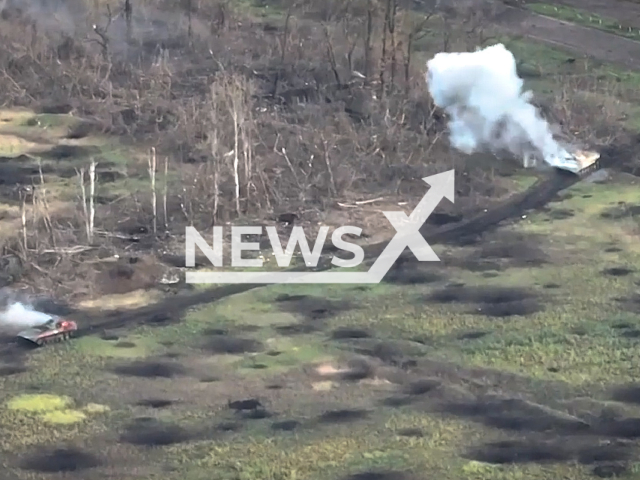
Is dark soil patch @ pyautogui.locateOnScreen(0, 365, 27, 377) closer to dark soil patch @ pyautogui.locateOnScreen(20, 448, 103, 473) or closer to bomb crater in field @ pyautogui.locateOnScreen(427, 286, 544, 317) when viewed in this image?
dark soil patch @ pyautogui.locateOnScreen(20, 448, 103, 473)

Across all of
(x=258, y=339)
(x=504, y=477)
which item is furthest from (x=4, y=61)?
(x=504, y=477)

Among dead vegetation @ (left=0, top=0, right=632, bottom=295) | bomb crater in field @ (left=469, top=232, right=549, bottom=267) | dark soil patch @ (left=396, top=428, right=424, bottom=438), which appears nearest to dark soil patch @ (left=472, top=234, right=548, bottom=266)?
bomb crater in field @ (left=469, top=232, right=549, bottom=267)

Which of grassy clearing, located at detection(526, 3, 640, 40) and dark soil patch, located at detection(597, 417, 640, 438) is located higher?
grassy clearing, located at detection(526, 3, 640, 40)

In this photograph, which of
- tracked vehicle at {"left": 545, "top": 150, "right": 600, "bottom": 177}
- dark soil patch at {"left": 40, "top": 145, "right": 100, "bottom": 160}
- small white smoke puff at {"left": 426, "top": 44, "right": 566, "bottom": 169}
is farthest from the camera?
small white smoke puff at {"left": 426, "top": 44, "right": 566, "bottom": 169}

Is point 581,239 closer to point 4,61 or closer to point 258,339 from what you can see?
point 258,339

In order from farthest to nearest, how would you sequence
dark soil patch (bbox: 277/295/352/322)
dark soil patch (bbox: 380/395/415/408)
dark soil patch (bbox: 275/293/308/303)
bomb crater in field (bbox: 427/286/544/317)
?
dark soil patch (bbox: 275/293/308/303)
bomb crater in field (bbox: 427/286/544/317)
dark soil patch (bbox: 277/295/352/322)
dark soil patch (bbox: 380/395/415/408)

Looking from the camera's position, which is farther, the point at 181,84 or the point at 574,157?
the point at 181,84
